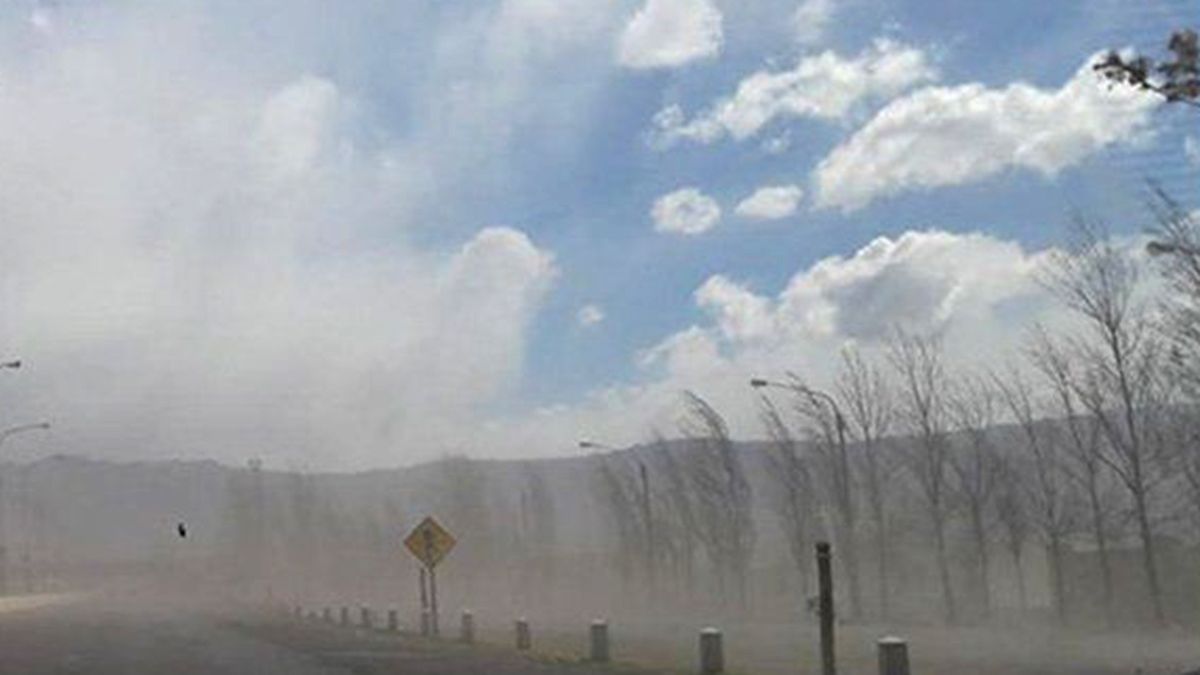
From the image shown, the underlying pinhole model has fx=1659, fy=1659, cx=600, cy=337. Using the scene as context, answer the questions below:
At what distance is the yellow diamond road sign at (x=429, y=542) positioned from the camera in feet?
167

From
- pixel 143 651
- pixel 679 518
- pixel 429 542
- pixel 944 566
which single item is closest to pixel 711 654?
pixel 143 651

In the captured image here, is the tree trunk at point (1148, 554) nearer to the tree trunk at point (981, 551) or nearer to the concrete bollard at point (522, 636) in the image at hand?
the tree trunk at point (981, 551)

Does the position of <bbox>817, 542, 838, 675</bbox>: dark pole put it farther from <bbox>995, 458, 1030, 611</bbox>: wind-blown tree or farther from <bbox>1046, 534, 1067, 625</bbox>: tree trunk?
<bbox>995, 458, 1030, 611</bbox>: wind-blown tree

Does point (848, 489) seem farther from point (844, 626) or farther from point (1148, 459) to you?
point (1148, 459)

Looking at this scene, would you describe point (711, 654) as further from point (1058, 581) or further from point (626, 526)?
point (626, 526)

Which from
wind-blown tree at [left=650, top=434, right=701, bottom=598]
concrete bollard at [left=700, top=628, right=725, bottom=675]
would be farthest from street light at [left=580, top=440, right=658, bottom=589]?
concrete bollard at [left=700, top=628, right=725, bottom=675]

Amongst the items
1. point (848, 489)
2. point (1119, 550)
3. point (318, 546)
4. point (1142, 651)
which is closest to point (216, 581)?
point (318, 546)

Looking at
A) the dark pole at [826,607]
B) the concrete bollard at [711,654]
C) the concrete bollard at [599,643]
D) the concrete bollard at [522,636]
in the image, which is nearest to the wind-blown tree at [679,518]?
the concrete bollard at [522,636]

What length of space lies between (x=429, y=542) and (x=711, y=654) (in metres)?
21.0

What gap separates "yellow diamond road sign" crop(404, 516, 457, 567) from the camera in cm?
5075

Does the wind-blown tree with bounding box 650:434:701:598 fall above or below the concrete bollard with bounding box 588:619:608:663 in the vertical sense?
above

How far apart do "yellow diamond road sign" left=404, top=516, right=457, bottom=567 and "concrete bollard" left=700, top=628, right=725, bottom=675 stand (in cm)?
1998

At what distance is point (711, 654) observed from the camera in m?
31.4

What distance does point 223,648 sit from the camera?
1780 inches
